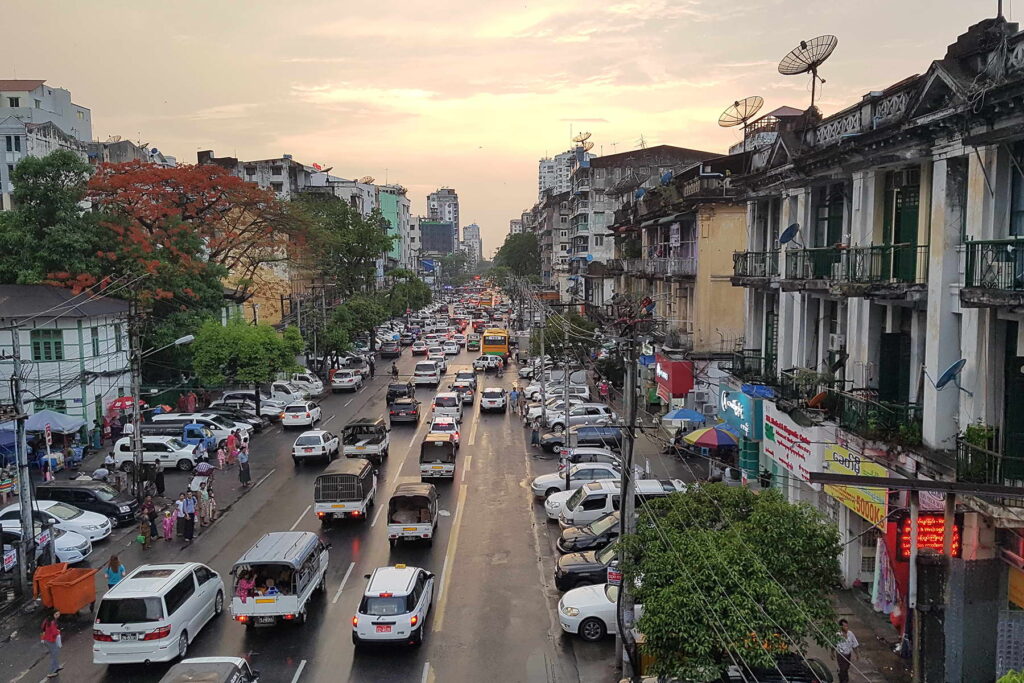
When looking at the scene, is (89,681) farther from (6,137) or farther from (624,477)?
(6,137)

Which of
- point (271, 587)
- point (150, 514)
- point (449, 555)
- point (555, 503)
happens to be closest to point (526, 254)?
point (555, 503)

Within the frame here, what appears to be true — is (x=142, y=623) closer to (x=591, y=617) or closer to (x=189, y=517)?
(x=591, y=617)

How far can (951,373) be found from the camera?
1470 centimetres

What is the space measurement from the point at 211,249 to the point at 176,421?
700 inches

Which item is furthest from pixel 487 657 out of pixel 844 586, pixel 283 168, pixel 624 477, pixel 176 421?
pixel 283 168

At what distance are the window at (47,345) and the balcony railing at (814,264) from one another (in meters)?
32.6

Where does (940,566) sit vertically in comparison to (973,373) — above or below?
below

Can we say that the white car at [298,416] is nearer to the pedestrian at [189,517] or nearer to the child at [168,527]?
the child at [168,527]

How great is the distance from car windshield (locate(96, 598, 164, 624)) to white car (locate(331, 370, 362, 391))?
41.3 m

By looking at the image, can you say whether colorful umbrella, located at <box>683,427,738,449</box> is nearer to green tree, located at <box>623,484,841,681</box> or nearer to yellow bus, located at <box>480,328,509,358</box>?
green tree, located at <box>623,484,841,681</box>

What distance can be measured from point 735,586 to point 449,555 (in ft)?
42.0

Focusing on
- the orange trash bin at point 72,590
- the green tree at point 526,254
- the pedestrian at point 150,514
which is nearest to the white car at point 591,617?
the orange trash bin at point 72,590

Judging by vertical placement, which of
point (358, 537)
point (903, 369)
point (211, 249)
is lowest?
point (358, 537)

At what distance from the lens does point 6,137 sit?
79438 millimetres
